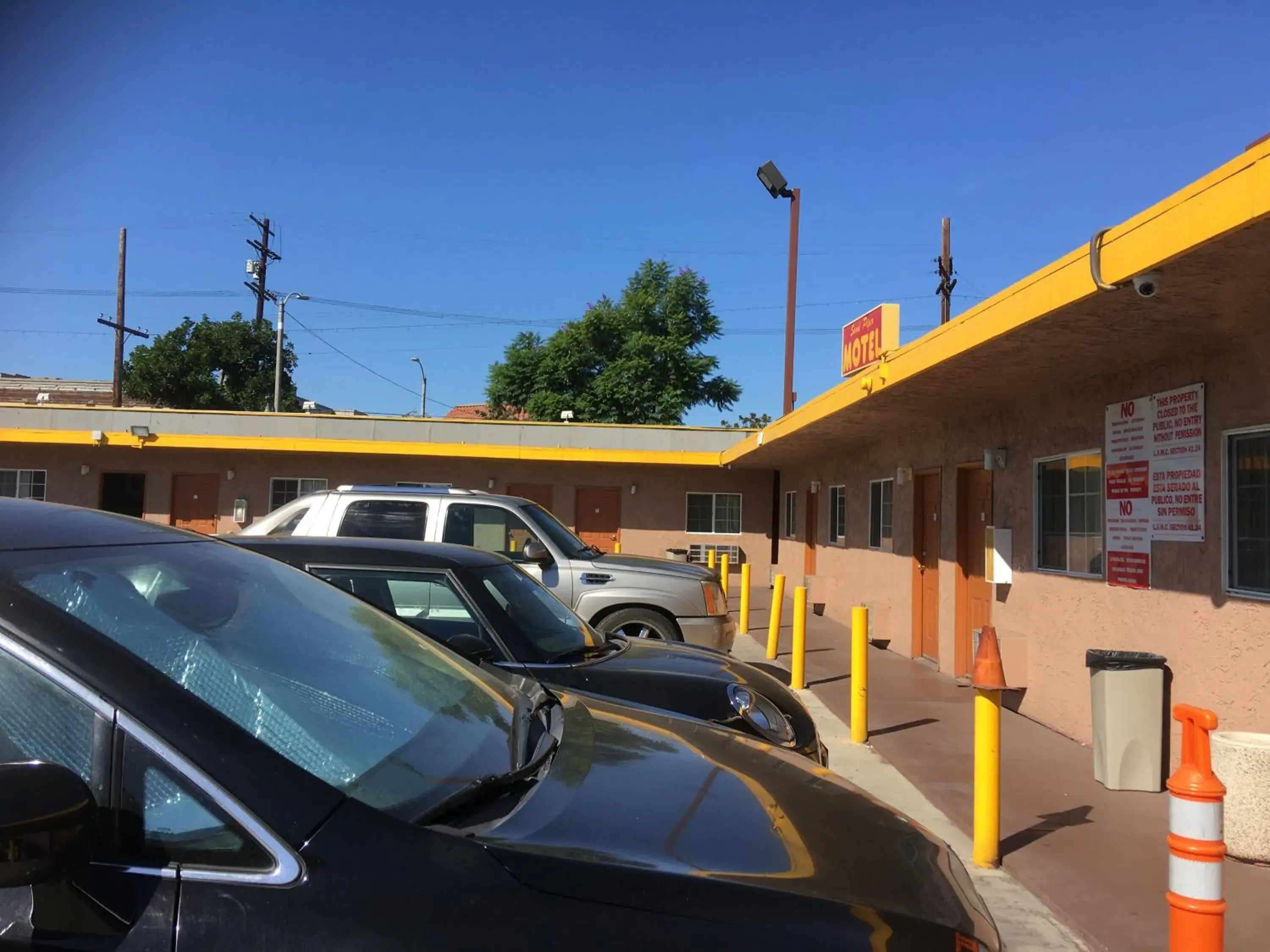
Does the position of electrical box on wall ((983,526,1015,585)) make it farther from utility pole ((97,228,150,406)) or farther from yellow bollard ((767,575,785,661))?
utility pole ((97,228,150,406))

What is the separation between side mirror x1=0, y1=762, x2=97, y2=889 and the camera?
4.63 feet

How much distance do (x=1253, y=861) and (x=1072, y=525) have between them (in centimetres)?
335

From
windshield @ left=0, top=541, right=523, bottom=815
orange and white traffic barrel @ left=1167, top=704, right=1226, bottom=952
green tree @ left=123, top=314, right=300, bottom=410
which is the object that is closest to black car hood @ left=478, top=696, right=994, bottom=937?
windshield @ left=0, top=541, right=523, bottom=815

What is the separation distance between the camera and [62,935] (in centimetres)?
149

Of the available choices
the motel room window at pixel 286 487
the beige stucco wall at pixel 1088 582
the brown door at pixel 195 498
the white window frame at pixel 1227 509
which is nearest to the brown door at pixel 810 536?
the beige stucco wall at pixel 1088 582

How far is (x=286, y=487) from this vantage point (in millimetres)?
22359

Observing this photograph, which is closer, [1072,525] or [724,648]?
[1072,525]

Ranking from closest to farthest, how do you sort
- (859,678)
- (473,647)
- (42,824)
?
(42,824), (473,647), (859,678)

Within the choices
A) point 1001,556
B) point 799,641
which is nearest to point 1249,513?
point 1001,556

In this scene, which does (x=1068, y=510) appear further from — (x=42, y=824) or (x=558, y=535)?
(x=42, y=824)

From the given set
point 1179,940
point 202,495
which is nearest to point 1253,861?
point 1179,940

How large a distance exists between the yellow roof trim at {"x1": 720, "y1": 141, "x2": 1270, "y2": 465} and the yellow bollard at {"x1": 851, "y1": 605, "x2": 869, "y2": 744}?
2.11 metres

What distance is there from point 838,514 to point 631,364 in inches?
919

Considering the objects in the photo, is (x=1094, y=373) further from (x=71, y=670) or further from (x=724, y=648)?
(x=71, y=670)
